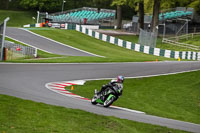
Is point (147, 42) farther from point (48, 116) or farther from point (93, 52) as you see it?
point (48, 116)

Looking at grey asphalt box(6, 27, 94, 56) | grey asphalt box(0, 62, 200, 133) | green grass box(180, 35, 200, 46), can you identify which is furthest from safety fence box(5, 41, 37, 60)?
green grass box(180, 35, 200, 46)

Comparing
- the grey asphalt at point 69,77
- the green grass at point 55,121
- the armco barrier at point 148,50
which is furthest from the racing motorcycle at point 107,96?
the armco barrier at point 148,50

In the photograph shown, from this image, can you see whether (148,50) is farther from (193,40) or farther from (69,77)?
(69,77)

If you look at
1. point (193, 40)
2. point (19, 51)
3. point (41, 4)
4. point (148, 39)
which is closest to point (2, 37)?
point (19, 51)

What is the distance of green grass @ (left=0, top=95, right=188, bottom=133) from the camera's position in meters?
9.90

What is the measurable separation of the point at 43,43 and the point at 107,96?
30.1m

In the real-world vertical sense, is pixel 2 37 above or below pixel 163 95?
above

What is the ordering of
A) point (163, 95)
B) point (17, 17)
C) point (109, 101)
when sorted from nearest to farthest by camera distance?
point (109, 101), point (163, 95), point (17, 17)

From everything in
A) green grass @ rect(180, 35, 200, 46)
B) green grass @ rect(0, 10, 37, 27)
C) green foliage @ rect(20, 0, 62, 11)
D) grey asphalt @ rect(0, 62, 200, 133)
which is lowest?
grey asphalt @ rect(0, 62, 200, 133)

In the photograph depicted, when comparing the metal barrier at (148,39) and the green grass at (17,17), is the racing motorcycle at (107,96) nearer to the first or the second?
the metal barrier at (148,39)

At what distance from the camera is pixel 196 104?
1852 cm

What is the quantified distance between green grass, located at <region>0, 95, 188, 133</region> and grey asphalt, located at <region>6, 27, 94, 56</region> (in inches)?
1095

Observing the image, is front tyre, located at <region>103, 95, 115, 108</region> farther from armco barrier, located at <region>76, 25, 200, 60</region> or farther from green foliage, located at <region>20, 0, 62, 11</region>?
green foliage, located at <region>20, 0, 62, 11</region>

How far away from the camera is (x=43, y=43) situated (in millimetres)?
44250
